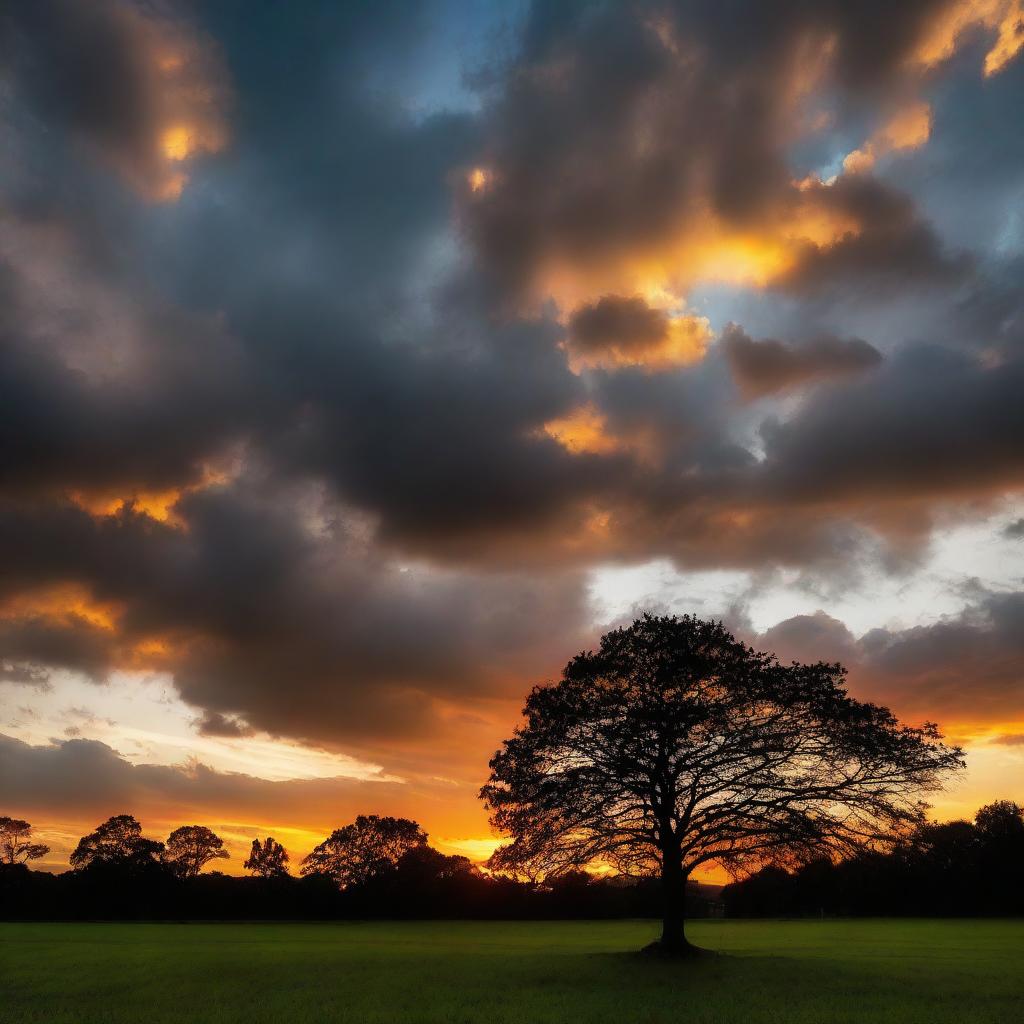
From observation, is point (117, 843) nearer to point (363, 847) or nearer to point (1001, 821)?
point (363, 847)

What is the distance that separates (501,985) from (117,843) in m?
108

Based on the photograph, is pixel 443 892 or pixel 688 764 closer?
pixel 688 764

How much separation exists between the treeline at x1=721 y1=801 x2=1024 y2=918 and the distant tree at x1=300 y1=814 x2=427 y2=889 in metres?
49.1

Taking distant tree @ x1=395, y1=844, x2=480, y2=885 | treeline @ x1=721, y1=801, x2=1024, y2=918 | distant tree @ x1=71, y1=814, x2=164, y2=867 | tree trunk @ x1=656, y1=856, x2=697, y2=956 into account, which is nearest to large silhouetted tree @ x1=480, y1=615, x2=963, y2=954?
tree trunk @ x1=656, y1=856, x2=697, y2=956

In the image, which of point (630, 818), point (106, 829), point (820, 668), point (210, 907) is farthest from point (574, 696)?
point (106, 829)

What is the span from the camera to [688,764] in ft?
107

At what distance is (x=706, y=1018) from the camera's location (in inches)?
790

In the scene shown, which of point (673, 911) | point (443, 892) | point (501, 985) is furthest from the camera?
point (443, 892)

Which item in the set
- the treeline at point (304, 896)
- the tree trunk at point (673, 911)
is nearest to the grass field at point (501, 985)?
the tree trunk at point (673, 911)

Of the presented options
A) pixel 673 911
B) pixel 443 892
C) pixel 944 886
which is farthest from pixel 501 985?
pixel 944 886

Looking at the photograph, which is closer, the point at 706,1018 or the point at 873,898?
the point at 706,1018

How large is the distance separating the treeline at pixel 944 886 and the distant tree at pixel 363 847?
1933 inches

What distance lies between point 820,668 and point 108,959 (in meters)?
40.3

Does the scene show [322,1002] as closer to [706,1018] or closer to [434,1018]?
[434,1018]
